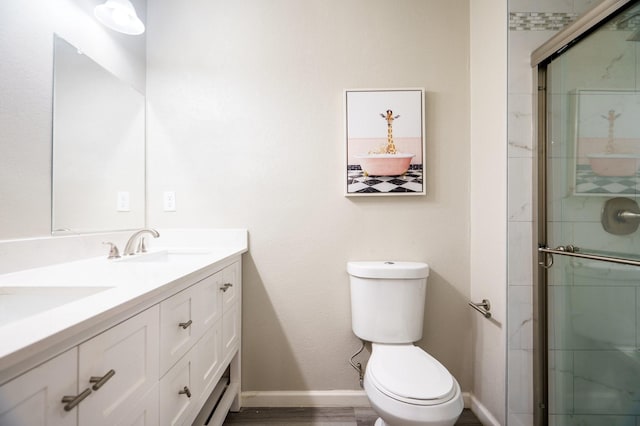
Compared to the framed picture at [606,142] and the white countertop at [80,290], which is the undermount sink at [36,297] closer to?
the white countertop at [80,290]

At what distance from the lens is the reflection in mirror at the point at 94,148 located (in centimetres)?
113

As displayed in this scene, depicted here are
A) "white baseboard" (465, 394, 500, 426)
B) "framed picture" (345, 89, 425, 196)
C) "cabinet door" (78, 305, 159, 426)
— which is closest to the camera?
"cabinet door" (78, 305, 159, 426)

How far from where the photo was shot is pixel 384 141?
1.55m

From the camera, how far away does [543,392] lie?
123 cm

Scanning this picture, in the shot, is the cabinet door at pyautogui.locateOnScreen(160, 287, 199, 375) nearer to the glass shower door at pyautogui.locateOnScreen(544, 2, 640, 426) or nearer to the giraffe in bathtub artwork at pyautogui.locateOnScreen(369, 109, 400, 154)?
the giraffe in bathtub artwork at pyautogui.locateOnScreen(369, 109, 400, 154)

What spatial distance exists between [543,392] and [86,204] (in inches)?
87.0

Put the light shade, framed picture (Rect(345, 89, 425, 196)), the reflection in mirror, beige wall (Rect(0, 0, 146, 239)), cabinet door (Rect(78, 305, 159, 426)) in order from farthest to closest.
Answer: framed picture (Rect(345, 89, 425, 196)) → the light shade → the reflection in mirror → beige wall (Rect(0, 0, 146, 239)) → cabinet door (Rect(78, 305, 159, 426))

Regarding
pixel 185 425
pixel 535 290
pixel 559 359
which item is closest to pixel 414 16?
pixel 535 290

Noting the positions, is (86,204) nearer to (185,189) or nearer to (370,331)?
(185,189)

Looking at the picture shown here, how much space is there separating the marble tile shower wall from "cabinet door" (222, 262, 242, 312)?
1.30m

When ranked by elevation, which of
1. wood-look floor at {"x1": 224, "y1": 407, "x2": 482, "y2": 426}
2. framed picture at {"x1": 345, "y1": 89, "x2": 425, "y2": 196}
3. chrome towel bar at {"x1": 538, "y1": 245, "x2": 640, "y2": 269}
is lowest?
wood-look floor at {"x1": 224, "y1": 407, "x2": 482, "y2": 426}

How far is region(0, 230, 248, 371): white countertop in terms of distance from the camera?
1.45 ft

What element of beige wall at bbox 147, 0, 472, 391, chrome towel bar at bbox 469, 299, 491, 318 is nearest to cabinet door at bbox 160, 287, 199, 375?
beige wall at bbox 147, 0, 472, 391

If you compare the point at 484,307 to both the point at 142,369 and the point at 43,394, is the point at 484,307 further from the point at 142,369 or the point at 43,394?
the point at 43,394
